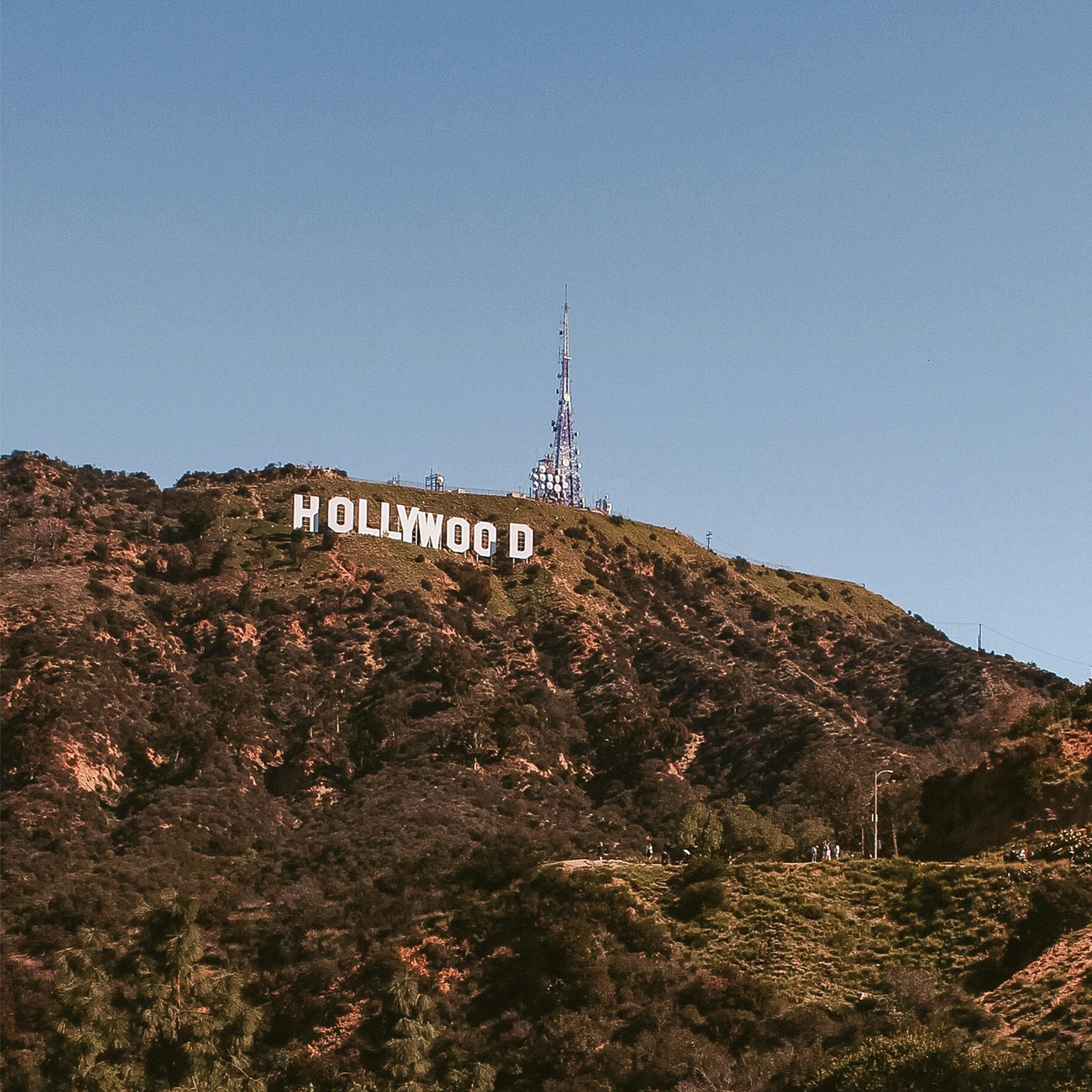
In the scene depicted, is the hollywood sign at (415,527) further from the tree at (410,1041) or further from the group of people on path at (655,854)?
the tree at (410,1041)

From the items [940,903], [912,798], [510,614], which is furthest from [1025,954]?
[510,614]

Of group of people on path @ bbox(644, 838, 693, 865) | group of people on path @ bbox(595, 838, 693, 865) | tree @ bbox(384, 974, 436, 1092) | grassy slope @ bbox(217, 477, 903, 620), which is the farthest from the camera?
grassy slope @ bbox(217, 477, 903, 620)

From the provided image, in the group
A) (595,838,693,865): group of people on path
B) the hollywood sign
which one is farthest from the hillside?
the hollywood sign

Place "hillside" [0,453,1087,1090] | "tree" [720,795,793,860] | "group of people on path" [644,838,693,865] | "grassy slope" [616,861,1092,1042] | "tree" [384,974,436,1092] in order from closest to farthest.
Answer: "tree" [384,974,436,1092]
"grassy slope" [616,861,1092,1042]
"hillside" [0,453,1087,1090]
"group of people on path" [644,838,693,865]
"tree" [720,795,793,860]

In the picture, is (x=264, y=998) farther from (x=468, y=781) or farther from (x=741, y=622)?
(x=741, y=622)

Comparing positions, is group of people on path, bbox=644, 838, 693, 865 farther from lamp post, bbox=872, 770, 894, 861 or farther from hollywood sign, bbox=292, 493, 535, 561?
→ hollywood sign, bbox=292, 493, 535, 561

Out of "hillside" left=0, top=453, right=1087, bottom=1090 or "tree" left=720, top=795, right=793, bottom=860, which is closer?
"hillside" left=0, top=453, right=1087, bottom=1090

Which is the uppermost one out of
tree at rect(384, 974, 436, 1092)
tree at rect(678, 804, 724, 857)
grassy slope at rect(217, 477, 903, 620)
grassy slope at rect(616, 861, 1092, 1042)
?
grassy slope at rect(217, 477, 903, 620)
